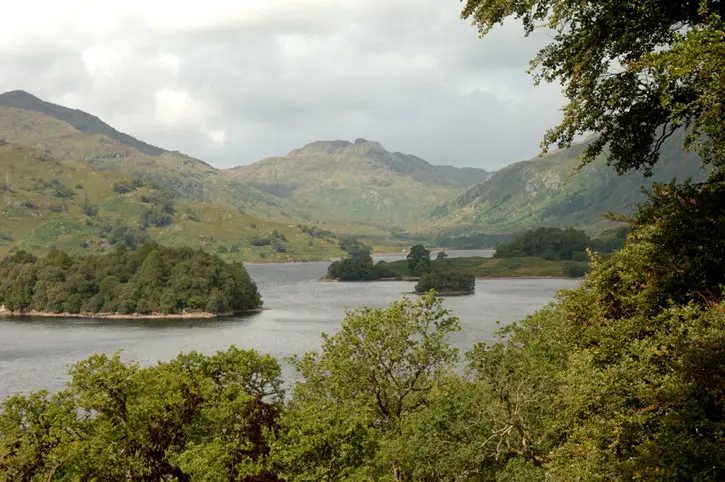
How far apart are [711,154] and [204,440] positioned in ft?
106

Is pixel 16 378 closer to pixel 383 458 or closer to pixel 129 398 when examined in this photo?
pixel 129 398

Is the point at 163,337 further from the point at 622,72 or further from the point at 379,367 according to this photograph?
the point at 622,72

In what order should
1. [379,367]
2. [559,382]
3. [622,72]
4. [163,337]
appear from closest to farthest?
[622,72], [559,382], [379,367], [163,337]

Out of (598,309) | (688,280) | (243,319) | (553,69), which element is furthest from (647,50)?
(243,319)

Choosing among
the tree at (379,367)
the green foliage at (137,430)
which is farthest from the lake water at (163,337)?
the green foliage at (137,430)

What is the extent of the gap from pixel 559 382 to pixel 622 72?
74.1 ft

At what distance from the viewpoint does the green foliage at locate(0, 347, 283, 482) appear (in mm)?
29141

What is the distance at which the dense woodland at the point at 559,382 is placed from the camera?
55.0ft

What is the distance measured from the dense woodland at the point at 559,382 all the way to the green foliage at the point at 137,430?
13 centimetres

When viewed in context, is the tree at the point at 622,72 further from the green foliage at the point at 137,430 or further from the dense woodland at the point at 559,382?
the green foliage at the point at 137,430

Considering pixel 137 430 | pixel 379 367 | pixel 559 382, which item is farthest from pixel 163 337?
pixel 559 382

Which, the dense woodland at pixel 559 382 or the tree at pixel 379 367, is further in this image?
the tree at pixel 379 367

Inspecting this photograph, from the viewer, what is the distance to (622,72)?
17.2 meters

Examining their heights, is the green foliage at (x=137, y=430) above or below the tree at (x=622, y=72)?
below
